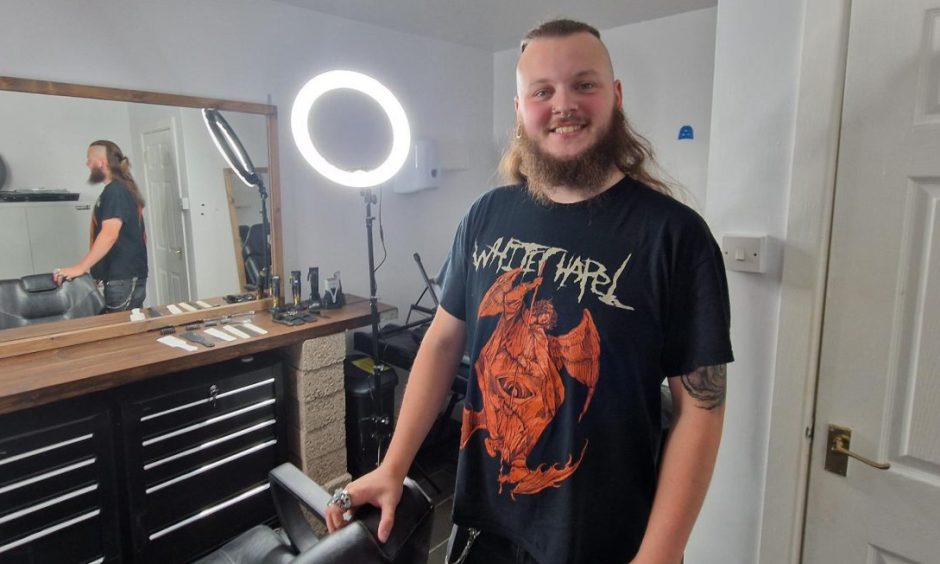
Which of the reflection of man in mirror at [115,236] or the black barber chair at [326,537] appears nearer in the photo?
the black barber chair at [326,537]

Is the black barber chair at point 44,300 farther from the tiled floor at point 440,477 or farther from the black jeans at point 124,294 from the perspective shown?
the tiled floor at point 440,477

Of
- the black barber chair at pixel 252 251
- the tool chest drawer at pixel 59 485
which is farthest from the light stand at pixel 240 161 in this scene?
the tool chest drawer at pixel 59 485

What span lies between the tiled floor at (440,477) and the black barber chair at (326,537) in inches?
31.9

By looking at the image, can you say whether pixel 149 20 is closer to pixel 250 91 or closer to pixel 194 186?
pixel 250 91

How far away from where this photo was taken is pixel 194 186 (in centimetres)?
220

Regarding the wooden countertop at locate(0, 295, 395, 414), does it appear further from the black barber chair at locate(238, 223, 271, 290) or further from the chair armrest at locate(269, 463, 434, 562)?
the chair armrest at locate(269, 463, 434, 562)

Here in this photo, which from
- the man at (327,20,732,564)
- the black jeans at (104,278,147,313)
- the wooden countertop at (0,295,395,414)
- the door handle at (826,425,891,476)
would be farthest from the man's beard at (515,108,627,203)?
the black jeans at (104,278,147,313)

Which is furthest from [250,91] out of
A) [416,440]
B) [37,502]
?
[416,440]

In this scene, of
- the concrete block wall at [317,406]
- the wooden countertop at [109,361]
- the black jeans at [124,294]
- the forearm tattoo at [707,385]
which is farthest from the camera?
the concrete block wall at [317,406]

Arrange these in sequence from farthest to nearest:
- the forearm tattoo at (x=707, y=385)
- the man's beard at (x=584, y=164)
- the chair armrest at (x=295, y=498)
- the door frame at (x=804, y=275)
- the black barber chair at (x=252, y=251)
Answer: the black barber chair at (x=252, y=251)
the chair armrest at (x=295, y=498)
the door frame at (x=804, y=275)
the man's beard at (x=584, y=164)
the forearm tattoo at (x=707, y=385)

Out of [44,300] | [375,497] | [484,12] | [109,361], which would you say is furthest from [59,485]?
[484,12]

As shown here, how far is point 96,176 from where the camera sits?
1.93 metres

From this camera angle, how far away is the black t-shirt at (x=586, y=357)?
83 cm

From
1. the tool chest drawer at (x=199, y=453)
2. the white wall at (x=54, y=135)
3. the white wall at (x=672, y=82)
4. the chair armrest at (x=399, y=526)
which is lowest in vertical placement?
the tool chest drawer at (x=199, y=453)
